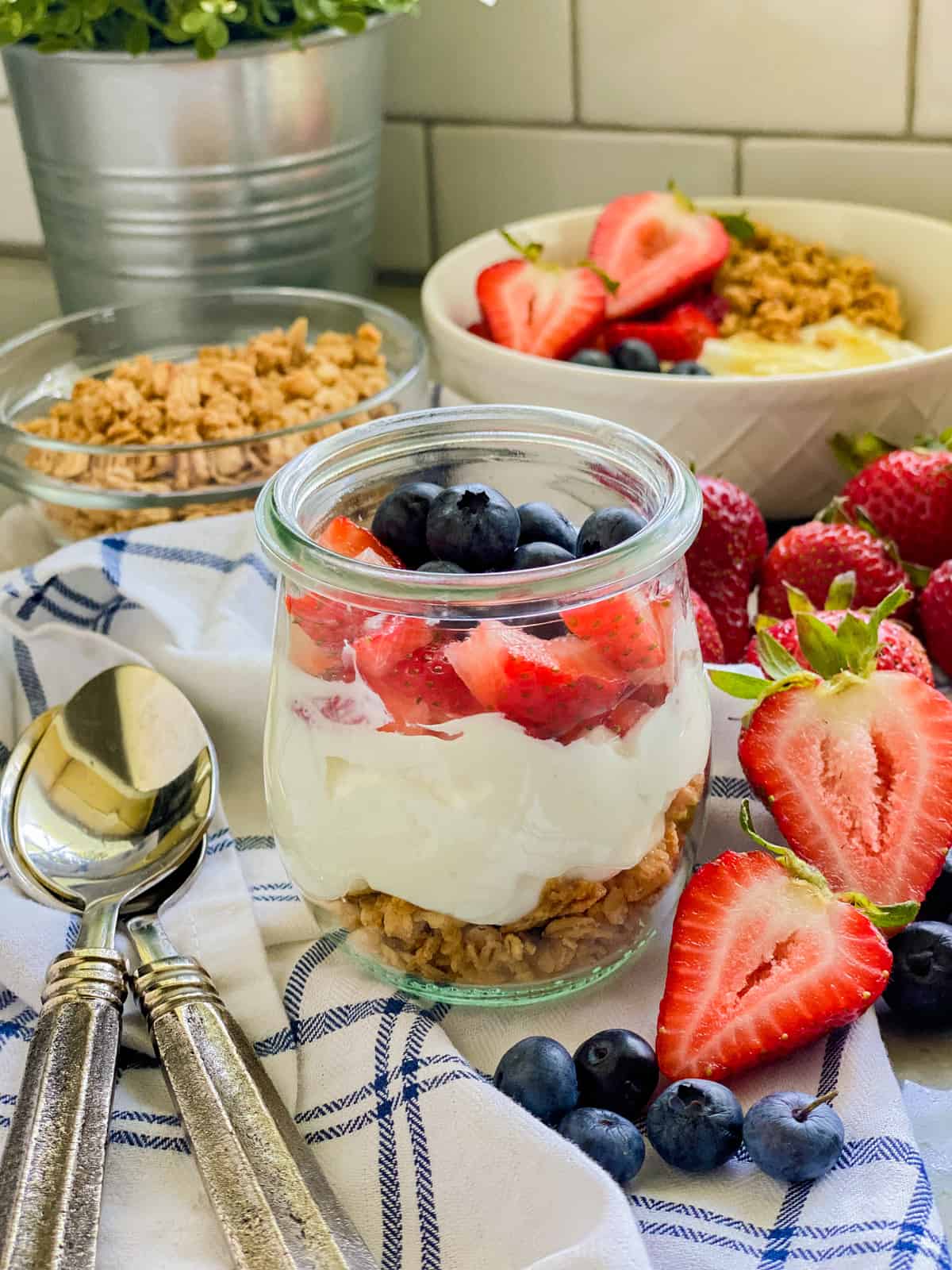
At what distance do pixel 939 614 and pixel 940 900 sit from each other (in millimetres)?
216

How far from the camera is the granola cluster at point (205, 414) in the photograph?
0.94m

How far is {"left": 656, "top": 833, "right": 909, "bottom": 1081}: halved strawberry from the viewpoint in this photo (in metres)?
0.57

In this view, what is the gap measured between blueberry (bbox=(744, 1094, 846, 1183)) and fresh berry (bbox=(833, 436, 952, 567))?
42cm

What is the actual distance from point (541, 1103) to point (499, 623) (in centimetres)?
19

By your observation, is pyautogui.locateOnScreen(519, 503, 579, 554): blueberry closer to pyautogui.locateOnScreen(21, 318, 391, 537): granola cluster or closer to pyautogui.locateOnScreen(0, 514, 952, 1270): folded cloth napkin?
pyautogui.locateOnScreen(0, 514, 952, 1270): folded cloth napkin

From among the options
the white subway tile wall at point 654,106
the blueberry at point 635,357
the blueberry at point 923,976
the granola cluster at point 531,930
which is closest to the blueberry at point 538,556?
the granola cluster at point 531,930

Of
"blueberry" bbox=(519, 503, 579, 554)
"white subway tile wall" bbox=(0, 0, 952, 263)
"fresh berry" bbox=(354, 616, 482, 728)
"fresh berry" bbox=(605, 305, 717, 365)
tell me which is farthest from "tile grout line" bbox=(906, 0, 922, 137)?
"fresh berry" bbox=(354, 616, 482, 728)

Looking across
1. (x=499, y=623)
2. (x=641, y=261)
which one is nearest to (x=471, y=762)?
(x=499, y=623)

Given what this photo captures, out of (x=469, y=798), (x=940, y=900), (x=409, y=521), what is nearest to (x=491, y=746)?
(x=469, y=798)

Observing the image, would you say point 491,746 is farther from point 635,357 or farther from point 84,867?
point 635,357

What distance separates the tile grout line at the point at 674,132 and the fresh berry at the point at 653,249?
0.15 metres

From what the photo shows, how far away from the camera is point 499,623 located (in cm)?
56

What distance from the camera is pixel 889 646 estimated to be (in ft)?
2.42

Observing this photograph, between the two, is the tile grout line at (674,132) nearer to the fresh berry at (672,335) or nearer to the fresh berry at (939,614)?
the fresh berry at (672,335)
